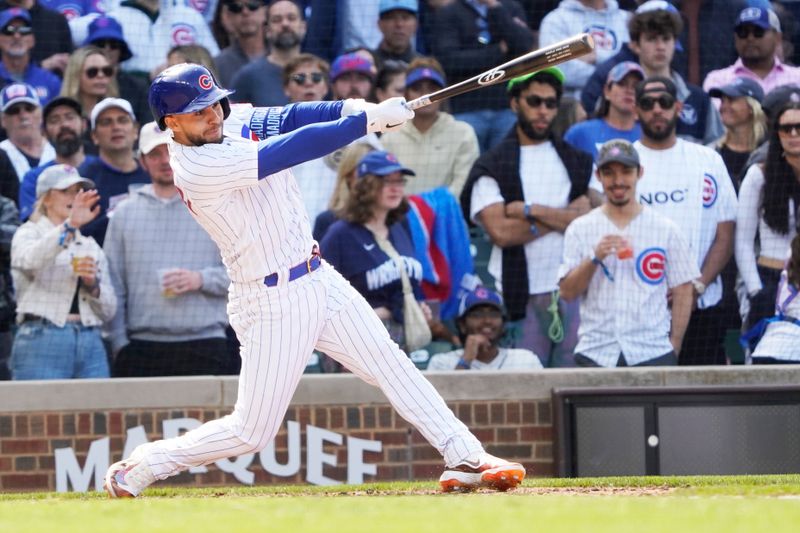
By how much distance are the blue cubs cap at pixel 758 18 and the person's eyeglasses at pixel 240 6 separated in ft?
10.2

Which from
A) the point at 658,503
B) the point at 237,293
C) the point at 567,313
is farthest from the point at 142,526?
the point at 567,313

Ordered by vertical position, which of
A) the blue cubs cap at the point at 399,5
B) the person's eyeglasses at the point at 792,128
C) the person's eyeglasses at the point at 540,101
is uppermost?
the blue cubs cap at the point at 399,5

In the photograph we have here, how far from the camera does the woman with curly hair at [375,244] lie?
7973 mm

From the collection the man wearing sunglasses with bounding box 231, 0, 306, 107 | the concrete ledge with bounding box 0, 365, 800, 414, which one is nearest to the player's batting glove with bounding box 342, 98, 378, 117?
the concrete ledge with bounding box 0, 365, 800, 414

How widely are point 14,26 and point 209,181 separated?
14.5 ft

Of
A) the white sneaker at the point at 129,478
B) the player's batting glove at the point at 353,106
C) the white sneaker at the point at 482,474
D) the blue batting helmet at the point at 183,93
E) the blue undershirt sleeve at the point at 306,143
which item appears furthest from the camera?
the white sneaker at the point at 129,478

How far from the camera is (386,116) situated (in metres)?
4.93

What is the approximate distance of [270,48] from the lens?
8.98 meters

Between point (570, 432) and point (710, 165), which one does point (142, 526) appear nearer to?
point (570, 432)

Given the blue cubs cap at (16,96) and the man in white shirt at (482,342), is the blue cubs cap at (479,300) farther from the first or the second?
the blue cubs cap at (16,96)

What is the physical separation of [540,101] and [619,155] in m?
0.74

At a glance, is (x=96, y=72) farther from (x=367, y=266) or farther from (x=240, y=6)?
(x=367, y=266)

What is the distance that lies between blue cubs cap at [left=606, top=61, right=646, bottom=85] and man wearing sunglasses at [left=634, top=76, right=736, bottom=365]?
152 millimetres

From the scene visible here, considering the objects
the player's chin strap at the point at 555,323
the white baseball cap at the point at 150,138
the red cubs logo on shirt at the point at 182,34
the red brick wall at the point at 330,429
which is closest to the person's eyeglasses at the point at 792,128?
the player's chin strap at the point at 555,323
